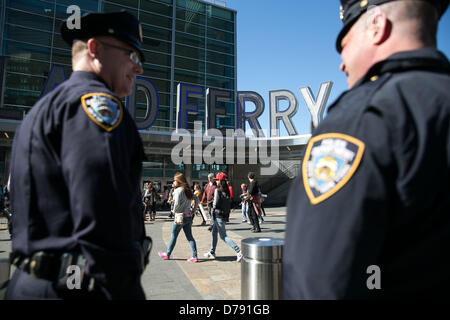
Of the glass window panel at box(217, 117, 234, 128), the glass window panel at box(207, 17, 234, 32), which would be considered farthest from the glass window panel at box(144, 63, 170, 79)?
the glass window panel at box(207, 17, 234, 32)

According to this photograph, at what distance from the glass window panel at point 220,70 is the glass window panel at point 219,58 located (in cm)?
59

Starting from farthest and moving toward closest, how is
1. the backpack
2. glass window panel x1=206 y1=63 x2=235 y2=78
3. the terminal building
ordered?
glass window panel x1=206 y1=63 x2=235 y2=78
the terminal building
the backpack

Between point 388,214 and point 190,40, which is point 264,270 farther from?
point 190,40

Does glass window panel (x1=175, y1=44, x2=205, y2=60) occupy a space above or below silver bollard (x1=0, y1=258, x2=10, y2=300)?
above

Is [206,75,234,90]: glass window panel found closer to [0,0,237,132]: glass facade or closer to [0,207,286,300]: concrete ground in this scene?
[0,0,237,132]: glass facade

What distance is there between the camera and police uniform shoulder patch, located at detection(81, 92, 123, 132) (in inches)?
46.3

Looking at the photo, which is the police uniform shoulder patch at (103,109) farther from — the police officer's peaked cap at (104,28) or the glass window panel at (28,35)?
the glass window panel at (28,35)

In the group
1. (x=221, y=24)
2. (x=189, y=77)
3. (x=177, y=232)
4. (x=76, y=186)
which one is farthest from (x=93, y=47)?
(x=221, y=24)

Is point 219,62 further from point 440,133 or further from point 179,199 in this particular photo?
point 440,133

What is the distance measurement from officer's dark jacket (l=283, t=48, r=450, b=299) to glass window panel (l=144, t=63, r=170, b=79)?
32.5m
